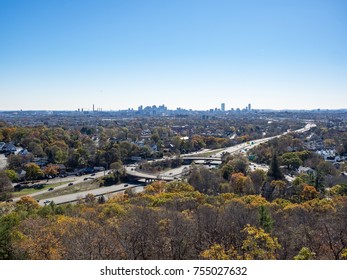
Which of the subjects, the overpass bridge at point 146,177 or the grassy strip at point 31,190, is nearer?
the grassy strip at point 31,190

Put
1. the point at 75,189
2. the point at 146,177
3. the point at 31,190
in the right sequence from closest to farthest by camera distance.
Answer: the point at 75,189
the point at 31,190
the point at 146,177

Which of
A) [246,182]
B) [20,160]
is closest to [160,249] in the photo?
[246,182]

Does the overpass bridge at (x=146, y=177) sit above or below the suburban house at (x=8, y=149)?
below

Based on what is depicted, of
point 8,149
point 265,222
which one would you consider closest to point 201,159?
point 8,149

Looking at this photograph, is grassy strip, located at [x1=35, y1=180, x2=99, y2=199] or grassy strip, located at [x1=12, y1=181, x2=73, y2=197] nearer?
grassy strip, located at [x1=35, y1=180, x2=99, y2=199]

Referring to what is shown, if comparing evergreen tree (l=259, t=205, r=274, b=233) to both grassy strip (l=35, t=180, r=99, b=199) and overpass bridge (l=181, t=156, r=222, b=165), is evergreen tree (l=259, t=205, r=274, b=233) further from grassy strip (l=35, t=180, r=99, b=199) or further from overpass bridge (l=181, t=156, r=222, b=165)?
overpass bridge (l=181, t=156, r=222, b=165)

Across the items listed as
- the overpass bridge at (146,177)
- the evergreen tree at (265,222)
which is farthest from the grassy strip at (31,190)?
the evergreen tree at (265,222)

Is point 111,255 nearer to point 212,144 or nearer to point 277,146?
point 277,146

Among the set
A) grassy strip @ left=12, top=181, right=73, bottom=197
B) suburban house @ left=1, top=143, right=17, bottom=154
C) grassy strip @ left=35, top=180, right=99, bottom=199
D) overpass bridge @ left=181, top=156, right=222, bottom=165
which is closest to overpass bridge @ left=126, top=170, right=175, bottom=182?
grassy strip @ left=35, top=180, right=99, bottom=199

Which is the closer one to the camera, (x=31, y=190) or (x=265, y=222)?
(x=265, y=222)

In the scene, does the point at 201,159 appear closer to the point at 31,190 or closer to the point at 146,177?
the point at 146,177

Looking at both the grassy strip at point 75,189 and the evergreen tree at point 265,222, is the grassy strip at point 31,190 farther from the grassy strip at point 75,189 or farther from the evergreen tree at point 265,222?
the evergreen tree at point 265,222

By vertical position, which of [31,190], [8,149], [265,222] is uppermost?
[265,222]

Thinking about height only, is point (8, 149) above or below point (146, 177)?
above
